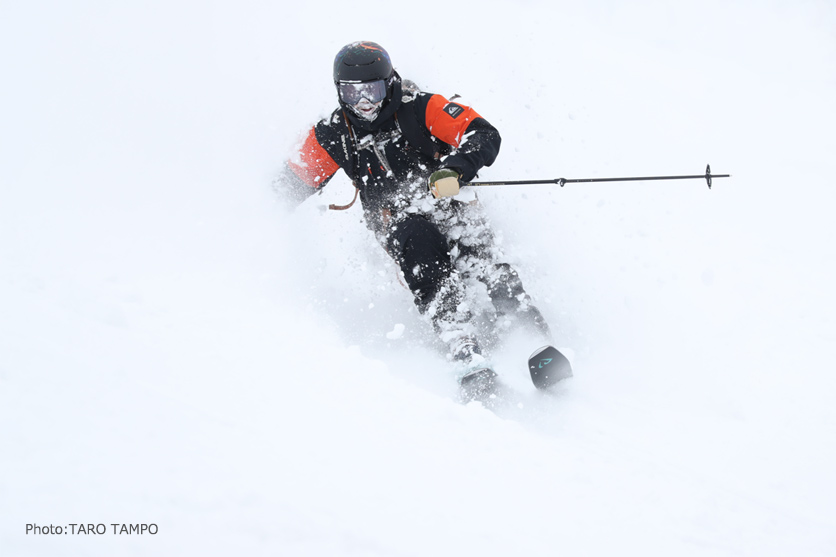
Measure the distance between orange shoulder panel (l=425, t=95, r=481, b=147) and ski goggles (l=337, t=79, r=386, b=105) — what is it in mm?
318

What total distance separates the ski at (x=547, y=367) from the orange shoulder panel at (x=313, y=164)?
1.91m

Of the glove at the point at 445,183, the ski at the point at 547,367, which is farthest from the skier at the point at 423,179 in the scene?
the ski at the point at 547,367

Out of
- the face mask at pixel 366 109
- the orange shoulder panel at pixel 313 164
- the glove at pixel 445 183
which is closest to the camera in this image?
the glove at pixel 445 183

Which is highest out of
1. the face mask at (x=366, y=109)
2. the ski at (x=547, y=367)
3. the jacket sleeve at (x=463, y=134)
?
the face mask at (x=366, y=109)

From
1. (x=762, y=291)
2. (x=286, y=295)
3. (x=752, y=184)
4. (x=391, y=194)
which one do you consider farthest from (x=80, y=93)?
(x=752, y=184)

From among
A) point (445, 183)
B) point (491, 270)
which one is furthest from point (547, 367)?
point (445, 183)

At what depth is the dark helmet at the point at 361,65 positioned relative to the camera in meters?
3.09

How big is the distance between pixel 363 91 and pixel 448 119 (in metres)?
0.54

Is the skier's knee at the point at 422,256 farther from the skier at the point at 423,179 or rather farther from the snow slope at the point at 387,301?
the snow slope at the point at 387,301

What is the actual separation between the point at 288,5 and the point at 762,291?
6289mm

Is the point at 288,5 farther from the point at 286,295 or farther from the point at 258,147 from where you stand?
the point at 286,295

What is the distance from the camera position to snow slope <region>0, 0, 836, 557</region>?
1641mm

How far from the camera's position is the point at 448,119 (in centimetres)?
322

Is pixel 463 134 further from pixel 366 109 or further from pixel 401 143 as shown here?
pixel 366 109
